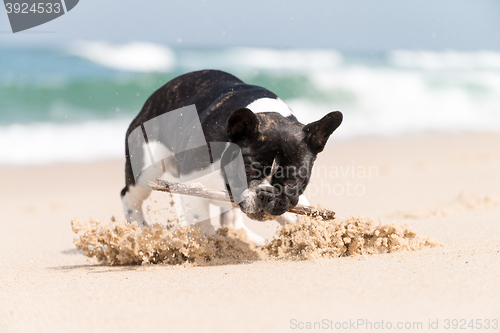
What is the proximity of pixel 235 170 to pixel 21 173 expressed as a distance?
9746 mm

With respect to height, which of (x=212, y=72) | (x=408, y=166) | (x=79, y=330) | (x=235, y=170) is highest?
(x=212, y=72)

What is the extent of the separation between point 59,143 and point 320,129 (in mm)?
12077

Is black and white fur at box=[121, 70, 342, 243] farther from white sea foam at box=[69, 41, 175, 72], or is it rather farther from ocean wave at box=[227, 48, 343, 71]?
ocean wave at box=[227, 48, 343, 71]

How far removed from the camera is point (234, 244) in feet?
13.3

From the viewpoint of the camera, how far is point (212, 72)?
16.9 feet

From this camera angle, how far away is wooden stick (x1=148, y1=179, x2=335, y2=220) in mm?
3351

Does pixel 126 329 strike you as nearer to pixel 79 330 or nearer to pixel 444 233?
pixel 79 330

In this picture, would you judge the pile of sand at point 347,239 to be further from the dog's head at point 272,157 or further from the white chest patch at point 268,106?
the white chest patch at point 268,106

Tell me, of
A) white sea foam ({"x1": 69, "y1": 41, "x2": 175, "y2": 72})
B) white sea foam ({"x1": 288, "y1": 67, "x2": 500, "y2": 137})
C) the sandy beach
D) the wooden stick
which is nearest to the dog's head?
the wooden stick

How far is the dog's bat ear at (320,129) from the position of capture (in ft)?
11.6

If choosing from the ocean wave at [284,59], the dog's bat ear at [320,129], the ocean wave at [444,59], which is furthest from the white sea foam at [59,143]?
the ocean wave at [444,59]

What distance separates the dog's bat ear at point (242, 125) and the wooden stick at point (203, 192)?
0.45 meters

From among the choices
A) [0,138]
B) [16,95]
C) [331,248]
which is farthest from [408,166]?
[16,95]

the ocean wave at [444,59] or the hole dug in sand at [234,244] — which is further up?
the ocean wave at [444,59]
